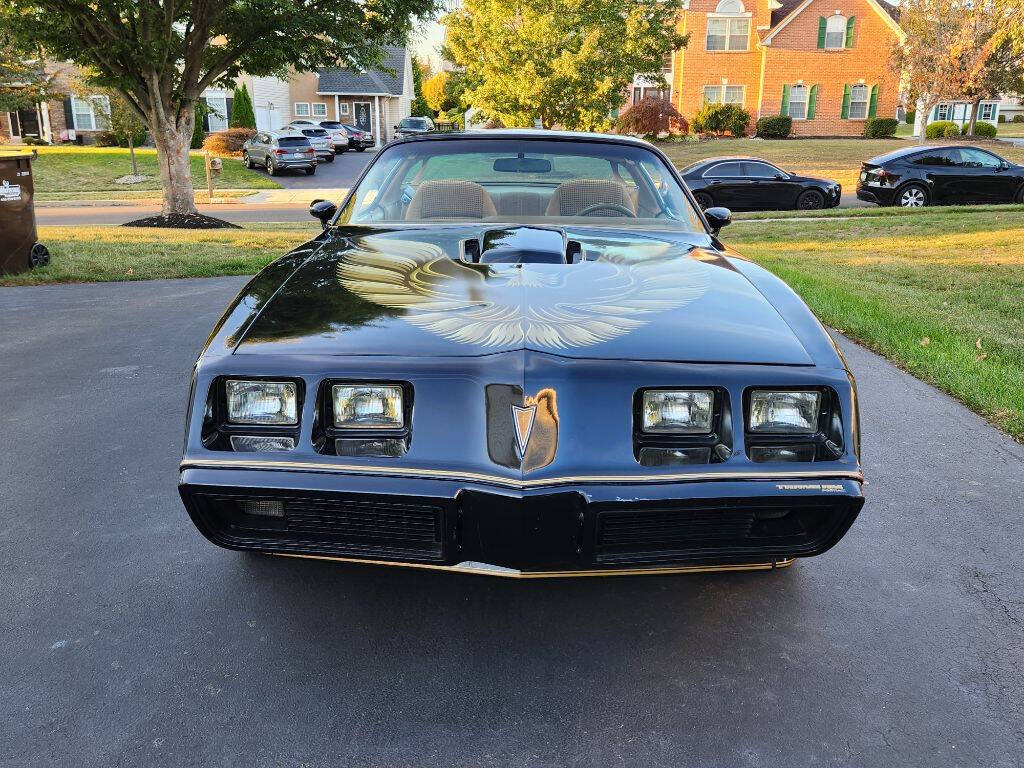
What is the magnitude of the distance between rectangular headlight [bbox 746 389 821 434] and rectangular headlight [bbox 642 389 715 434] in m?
0.12

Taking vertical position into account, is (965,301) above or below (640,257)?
below

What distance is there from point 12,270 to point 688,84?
36111 mm

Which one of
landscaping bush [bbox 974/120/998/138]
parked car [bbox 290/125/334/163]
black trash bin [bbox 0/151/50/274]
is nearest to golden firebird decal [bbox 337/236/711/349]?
black trash bin [bbox 0/151/50/274]

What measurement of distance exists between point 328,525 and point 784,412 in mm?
1288

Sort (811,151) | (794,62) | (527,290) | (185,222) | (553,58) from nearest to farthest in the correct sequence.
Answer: (527,290)
(185,222)
(553,58)
(811,151)
(794,62)

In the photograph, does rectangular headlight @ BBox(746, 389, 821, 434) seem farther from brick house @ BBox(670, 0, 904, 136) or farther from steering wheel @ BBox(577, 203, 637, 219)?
brick house @ BBox(670, 0, 904, 136)

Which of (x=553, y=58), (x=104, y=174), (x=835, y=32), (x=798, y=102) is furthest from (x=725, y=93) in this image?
(x=104, y=174)

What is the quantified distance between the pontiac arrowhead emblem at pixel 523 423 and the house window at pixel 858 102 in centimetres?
4280

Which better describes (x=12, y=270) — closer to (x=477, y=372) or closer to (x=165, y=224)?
(x=165, y=224)

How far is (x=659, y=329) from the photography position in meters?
2.36

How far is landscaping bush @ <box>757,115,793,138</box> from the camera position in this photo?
38.0m

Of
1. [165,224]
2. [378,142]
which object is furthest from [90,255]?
[378,142]

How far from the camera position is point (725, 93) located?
130 ft

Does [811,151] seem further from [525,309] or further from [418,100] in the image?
[418,100]
